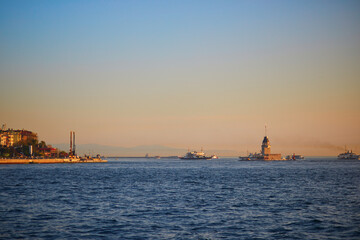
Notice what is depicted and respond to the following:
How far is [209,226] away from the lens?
111 feet

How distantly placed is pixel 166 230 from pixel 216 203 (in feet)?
55.9

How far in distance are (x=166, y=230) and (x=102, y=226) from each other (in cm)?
557

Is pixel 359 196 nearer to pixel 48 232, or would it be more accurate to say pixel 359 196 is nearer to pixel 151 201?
pixel 151 201

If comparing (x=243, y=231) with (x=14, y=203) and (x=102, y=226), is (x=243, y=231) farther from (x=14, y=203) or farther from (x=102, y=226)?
(x=14, y=203)

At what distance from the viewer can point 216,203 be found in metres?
48.4

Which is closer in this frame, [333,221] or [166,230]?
[166,230]

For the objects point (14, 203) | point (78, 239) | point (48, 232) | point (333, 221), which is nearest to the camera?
point (78, 239)

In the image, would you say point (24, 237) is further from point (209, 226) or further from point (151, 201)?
point (151, 201)

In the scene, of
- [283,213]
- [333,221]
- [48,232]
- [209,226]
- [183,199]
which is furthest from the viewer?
[183,199]

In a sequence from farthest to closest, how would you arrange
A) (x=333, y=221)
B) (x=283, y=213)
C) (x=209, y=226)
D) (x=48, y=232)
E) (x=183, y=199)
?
(x=183, y=199) < (x=283, y=213) < (x=333, y=221) < (x=209, y=226) < (x=48, y=232)

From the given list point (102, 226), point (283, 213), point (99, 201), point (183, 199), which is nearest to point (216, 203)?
point (183, 199)

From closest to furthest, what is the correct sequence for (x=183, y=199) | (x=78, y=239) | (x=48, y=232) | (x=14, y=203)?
(x=78, y=239) → (x=48, y=232) → (x=14, y=203) → (x=183, y=199)

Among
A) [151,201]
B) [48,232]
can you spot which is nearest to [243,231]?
[48,232]

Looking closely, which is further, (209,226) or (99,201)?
(99,201)
